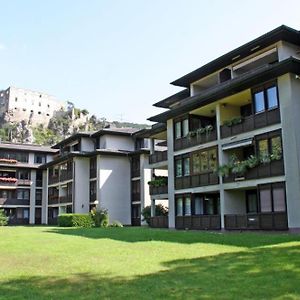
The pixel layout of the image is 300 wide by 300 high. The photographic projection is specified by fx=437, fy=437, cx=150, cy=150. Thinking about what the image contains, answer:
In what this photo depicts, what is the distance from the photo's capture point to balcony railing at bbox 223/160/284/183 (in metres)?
25.1

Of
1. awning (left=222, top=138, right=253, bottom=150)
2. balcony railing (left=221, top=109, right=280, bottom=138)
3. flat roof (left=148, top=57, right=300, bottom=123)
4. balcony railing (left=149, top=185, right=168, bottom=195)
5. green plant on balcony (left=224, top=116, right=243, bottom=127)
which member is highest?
flat roof (left=148, top=57, right=300, bottom=123)

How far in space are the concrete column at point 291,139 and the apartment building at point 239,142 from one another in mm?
54

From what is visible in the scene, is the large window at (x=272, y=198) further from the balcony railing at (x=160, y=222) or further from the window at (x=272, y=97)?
the balcony railing at (x=160, y=222)

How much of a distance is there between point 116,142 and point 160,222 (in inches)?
746

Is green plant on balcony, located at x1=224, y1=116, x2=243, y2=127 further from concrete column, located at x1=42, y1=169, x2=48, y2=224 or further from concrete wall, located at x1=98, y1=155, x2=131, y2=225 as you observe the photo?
concrete column, located at x1=42, y1=169, x2=48, y2=224

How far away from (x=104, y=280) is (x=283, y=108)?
17.8 meters

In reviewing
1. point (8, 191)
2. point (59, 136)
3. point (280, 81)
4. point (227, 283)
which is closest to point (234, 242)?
point (227, 283)

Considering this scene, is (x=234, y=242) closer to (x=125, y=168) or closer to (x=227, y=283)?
(x=227, y=283)

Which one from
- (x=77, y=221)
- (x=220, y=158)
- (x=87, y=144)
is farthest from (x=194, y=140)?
(x=87, y=144)

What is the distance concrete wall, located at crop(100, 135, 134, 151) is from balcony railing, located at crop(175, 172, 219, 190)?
19.7m

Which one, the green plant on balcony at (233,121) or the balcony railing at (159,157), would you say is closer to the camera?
the green plant on balcony at (233,121)

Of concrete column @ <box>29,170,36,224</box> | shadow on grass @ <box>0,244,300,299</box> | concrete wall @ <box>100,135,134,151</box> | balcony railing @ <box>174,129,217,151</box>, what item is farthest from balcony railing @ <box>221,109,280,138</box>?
concrete column @ <box>29,170,36,224</box>

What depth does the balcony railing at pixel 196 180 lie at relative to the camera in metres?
30.3

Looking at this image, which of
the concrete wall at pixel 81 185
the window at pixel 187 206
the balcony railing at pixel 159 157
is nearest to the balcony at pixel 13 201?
the concrete wall at pixel 81 185
